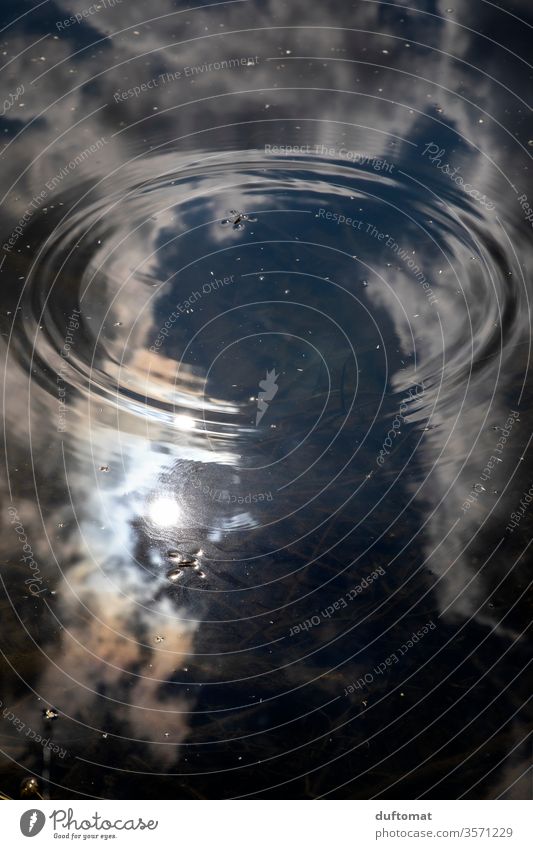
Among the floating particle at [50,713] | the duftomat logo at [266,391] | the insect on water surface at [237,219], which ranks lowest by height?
the floating particle at [50,713]

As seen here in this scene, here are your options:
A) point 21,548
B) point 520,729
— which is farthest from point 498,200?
point 21,548

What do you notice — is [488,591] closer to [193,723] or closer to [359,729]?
[359,729]
